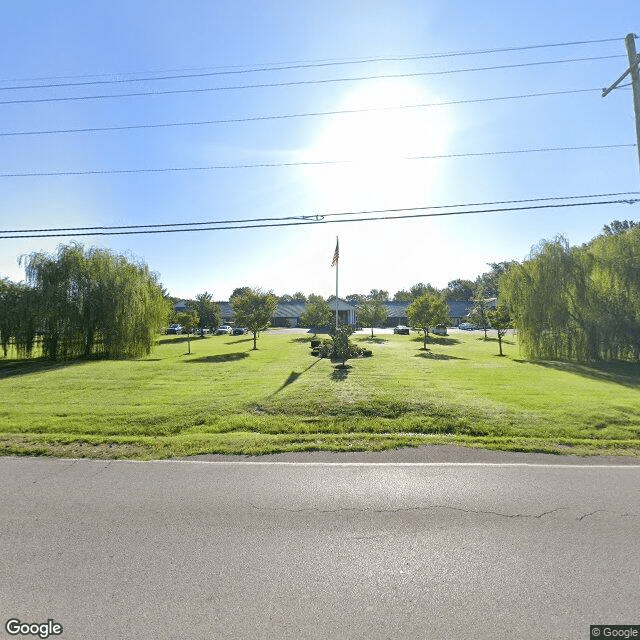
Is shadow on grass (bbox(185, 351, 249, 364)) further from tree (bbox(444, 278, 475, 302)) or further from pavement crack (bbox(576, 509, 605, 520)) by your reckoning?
tree (bbox(444, 278, 475, 302))

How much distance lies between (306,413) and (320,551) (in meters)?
4.72

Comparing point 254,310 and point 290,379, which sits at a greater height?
point 254,310

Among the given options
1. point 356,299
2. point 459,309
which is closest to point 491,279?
point 459,309

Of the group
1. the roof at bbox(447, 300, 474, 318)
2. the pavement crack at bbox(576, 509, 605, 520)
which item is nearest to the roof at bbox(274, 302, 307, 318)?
the roof at bbox(447, 300, 474, 318)

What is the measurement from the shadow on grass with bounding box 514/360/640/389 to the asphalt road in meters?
10.7

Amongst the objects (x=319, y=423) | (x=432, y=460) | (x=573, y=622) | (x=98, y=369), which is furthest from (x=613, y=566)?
(x=98, y=369)

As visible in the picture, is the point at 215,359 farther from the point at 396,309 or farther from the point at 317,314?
the point at 396,309

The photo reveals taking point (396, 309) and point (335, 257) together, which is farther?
point (396, 309)

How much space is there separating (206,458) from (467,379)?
31.5 feet

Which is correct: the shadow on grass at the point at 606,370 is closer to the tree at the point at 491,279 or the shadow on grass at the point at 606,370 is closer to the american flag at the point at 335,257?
the american flag at the point at 335,257

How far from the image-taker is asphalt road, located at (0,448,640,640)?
2514mm

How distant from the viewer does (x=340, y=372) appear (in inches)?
511

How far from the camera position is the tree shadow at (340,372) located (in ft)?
38.4

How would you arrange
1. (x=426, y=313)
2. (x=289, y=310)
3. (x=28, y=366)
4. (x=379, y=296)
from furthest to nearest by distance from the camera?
(x=289, y=310), (x=379, y=296), (x=426, y=313), (x=28, y=366)
